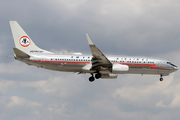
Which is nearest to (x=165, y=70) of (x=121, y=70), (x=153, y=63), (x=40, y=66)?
(x=153, y=63)

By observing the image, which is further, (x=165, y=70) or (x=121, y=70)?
(x=165, y=70)

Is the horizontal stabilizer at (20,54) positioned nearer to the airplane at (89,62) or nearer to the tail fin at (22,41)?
the airplane at (89,62)

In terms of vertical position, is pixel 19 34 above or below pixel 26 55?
above

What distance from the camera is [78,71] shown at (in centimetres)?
5438

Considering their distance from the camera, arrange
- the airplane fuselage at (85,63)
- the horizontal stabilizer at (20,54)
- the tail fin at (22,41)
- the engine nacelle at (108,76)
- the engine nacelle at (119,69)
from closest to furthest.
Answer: the horizontal stabilizer at (20,54), the engine nacelle at (119,69), the airplane fuselage at (85,63), the tail fin at (22,41), the engine nacelle at (108,76)

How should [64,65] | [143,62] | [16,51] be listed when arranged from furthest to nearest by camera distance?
[143,62] < [64,65] < [16,51]

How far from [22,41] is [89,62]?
1418 cm

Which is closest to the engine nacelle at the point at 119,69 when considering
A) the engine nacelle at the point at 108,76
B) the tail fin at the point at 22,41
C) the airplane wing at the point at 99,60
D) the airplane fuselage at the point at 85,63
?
the airplane fuselage at the point at 85,63

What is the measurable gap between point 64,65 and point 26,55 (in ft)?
22.9

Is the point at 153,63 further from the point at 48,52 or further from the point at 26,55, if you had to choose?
the point at 26,55

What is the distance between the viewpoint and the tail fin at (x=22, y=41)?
55.9 m

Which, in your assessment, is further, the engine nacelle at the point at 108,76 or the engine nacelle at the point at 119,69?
the engine nacelle at the point at 108,76

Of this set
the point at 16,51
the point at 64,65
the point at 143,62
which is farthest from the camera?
the point at 143,62

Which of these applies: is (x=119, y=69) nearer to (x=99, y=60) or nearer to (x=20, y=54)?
(x=99, y=60)
